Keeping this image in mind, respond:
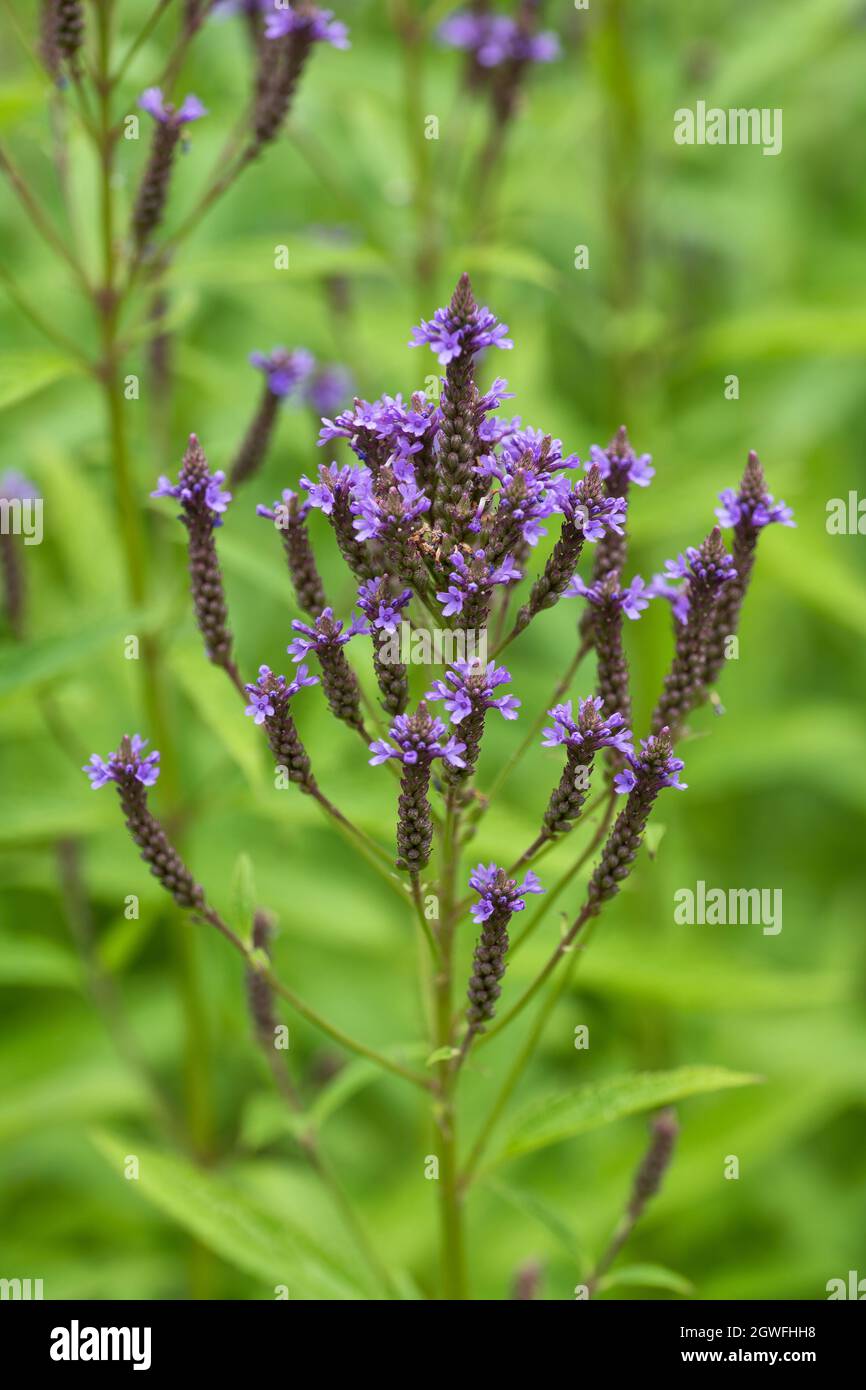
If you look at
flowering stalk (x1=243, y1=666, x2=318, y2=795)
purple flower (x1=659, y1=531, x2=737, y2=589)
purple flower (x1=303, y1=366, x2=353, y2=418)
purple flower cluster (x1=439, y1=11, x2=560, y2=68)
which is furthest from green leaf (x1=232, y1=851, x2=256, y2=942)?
purple flower cluster (x1=439, y1=11, x2=560, y2=68)

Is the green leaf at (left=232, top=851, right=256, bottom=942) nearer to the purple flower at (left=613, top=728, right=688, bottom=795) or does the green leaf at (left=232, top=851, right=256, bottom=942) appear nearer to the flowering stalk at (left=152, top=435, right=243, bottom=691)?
the flowering stalk at (left=152, top=435, right=243, bottom=691)

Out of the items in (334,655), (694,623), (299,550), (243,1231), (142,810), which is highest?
(299,550)

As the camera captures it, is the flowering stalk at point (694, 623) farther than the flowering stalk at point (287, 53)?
No

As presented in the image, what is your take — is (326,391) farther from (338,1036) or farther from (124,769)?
(338,1036)

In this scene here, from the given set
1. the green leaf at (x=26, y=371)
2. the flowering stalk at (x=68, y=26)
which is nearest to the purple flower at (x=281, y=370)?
the green leaf at (x=26, y=371)

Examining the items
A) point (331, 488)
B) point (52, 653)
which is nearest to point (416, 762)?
point (331, 488)

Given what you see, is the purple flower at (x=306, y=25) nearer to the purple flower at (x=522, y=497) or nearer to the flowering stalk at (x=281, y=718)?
the purple flower at (x=522, y=497)
